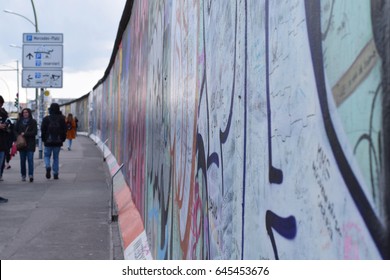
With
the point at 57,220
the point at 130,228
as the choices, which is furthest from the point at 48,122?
the point at 130,228

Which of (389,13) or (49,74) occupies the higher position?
(49,74)

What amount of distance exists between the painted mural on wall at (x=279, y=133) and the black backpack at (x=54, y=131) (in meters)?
11.0

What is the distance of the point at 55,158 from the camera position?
14.9 meters

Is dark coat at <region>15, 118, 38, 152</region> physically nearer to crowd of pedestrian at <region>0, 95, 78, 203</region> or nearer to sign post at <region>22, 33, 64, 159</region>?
crowd of pedestrian at <region>0, 95, 78, 203</region>

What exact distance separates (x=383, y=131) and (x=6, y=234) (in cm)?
753

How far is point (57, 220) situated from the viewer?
9.26 meters

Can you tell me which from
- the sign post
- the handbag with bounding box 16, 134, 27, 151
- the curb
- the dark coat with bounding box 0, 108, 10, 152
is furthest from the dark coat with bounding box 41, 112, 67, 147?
the sign post

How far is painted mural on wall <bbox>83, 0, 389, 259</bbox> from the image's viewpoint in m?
1.33

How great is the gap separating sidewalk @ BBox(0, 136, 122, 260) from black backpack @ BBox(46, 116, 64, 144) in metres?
0.97

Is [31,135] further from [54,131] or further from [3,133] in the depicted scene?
[3,133]

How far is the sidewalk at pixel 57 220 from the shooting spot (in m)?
7.10
